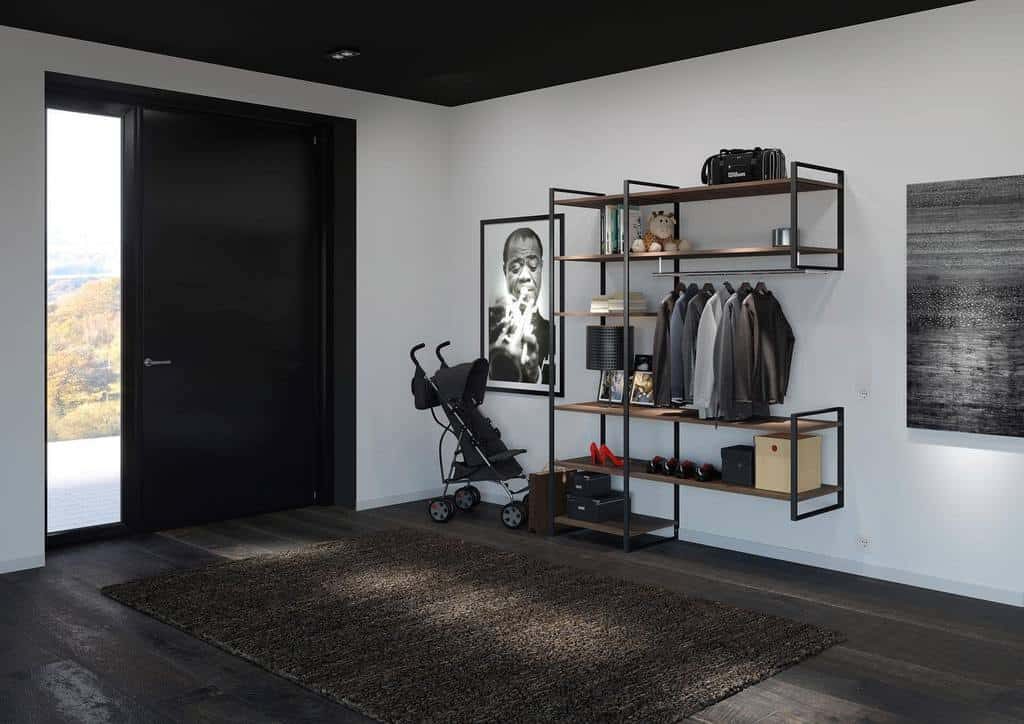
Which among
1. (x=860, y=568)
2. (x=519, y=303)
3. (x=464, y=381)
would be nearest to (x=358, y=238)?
(x=519, y=303)

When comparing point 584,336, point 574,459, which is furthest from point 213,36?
point 574,459

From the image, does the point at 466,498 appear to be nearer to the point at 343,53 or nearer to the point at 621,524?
the point at 621,524

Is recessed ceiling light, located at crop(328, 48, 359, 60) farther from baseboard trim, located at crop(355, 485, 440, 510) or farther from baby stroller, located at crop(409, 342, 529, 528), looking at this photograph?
baseboard trim, located at crop(355, 485, 440, 510)

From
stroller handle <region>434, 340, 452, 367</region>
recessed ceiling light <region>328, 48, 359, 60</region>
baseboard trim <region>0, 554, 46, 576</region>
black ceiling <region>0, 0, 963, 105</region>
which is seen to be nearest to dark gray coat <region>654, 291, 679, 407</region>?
black ceiling <region>0, 0, 963, 105</region>

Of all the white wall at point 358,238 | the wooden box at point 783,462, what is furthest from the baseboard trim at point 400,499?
the wooden box at point 783,462

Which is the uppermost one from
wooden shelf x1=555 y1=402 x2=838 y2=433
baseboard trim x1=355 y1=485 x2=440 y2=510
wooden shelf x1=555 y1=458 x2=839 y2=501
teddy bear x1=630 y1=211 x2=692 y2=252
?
teddy bear x1=630 y1=211 x2=692 y2=252

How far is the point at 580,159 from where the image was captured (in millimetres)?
6609

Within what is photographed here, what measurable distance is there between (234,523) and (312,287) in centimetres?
169

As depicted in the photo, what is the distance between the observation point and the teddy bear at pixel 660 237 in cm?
570

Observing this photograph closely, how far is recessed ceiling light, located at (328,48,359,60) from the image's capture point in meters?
5.81

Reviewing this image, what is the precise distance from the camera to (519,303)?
7.02 meters

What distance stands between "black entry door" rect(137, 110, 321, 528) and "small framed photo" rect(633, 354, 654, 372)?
2.30 metres

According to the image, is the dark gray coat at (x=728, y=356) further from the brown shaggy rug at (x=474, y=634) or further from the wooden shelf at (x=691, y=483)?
the brown shaggy rug at (x=474, y=634)

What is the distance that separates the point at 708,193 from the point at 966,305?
147 cm
